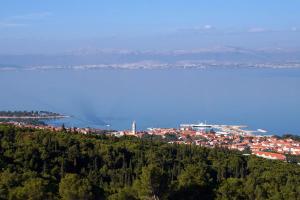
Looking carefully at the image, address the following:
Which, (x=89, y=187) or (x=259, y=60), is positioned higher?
(x=259, y=60)

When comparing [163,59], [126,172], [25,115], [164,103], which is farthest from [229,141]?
[163,59]

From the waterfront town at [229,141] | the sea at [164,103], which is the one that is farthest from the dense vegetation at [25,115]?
the waterfront town at [229,141]

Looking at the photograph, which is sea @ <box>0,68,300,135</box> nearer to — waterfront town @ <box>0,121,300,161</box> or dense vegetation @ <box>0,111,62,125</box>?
dense vegetation @ <box>0,111,62,125</box>

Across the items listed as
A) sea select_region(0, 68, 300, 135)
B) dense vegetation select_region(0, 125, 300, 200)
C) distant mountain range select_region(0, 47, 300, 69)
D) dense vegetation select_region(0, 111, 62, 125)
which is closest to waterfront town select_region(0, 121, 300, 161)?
dense vegetation select_region(0, 111, 62, 125)

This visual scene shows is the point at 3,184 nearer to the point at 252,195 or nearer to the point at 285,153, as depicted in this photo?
the point at 252,195

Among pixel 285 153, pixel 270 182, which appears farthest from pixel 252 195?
pixel 285 153

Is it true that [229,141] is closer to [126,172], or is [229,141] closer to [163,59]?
[126,172]
